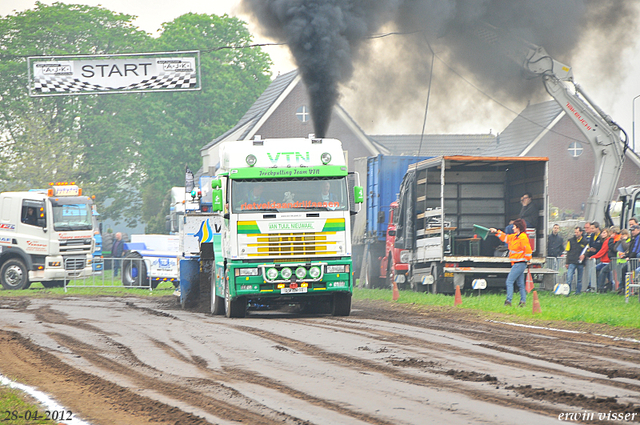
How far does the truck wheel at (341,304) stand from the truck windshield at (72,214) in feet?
52.5

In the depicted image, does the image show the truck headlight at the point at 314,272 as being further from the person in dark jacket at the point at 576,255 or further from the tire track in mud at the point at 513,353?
the person in dark jacket at the point at 576,255

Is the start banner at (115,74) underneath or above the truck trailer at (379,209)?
above

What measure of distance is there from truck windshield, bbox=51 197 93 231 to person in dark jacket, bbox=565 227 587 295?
55.6 ft

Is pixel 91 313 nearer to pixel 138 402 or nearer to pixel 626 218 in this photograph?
pixel 138 402

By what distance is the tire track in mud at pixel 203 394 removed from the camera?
6.64 meters

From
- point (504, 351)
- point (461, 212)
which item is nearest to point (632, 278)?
point (461, 212)

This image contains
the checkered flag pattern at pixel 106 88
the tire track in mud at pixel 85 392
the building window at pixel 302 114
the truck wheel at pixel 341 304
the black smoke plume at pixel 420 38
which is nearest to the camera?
the tire track in mud at pixel 85 392

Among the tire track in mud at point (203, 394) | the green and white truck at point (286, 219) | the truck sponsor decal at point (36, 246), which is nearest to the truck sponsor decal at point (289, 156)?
the green and white truck at point (286, 219)

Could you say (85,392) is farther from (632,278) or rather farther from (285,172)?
(632,278)

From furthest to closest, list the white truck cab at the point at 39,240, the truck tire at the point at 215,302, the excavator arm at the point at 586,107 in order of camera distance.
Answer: the white truck cab at the point at 39,240, the excavator arm at the point at 586,107, the truck tire at the point at 215,302

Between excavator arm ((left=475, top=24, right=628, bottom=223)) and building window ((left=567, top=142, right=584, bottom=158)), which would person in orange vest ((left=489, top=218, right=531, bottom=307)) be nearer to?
excavator arm ((left=475, top=24, right=628, bottom=223))

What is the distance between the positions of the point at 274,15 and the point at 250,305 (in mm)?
6962

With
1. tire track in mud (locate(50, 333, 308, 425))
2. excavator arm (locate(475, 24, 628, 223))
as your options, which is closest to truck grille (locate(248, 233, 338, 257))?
tire track in mud (locate(50, 333, 308, 425))

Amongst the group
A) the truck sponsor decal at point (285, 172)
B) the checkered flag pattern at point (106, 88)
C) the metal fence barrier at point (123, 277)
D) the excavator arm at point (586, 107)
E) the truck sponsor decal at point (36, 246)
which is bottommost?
the metal fence barrier at point (123, 277)
